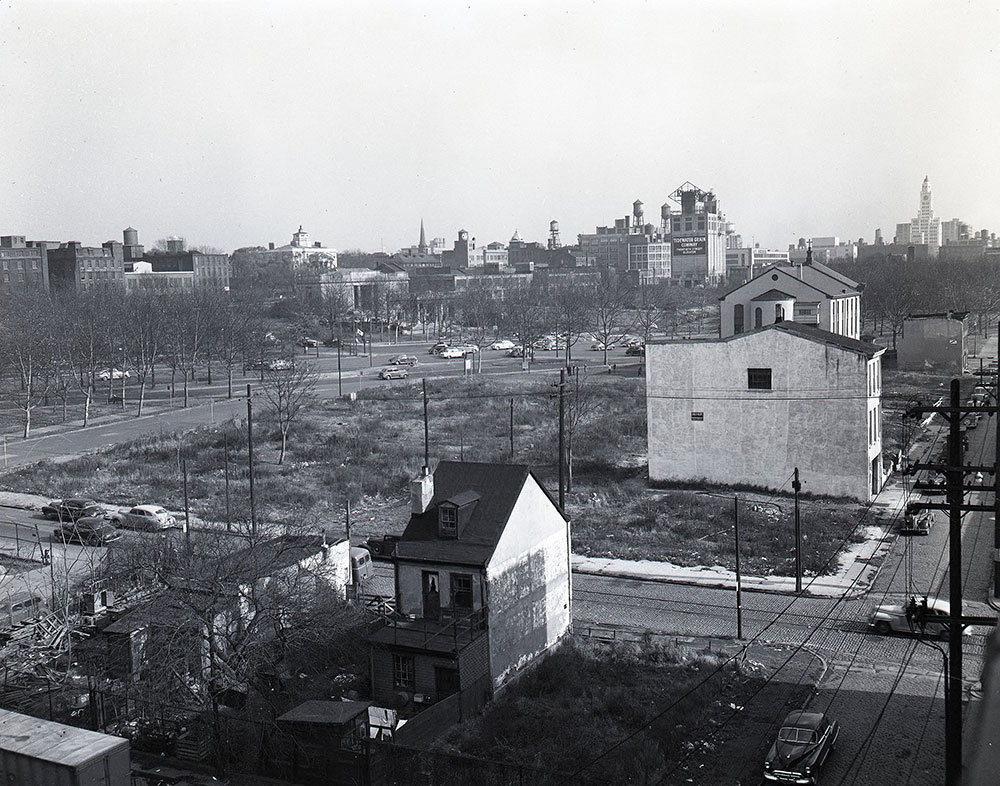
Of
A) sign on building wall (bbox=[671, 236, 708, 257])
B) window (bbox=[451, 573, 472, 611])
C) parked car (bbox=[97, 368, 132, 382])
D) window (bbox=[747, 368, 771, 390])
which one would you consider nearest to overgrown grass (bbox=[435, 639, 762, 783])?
window (bbox=[451, 573, 472, 611])

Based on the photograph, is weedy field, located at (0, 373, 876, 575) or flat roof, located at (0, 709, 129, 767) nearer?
flat roof, located at (0, 709, 129, 767)

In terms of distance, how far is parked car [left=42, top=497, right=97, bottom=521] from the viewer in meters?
32.7

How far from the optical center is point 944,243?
76062mm

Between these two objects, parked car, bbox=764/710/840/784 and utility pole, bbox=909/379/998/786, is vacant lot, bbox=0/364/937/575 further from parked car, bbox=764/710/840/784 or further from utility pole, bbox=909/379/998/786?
utility pole, bbox=909/379/998/786

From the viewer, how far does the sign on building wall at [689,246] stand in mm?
178500

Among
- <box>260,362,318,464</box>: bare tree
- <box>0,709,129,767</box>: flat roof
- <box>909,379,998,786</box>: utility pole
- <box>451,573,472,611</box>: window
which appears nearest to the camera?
<box>909,379,998,786</box>: utility pole

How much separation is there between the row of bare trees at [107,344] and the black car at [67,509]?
63.7ft

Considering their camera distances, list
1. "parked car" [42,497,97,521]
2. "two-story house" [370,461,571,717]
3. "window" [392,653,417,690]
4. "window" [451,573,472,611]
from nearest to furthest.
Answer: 1. "two-story house" [370,461,571,717]
2. "window" [392,653,417,690]
3. "window" [451,573,472,611]
4. "parked car" [42,497,97,521]

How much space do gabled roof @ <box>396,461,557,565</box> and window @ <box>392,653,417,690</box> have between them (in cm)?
212

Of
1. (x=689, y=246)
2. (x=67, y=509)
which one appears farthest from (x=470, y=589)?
(x=689, y=246)

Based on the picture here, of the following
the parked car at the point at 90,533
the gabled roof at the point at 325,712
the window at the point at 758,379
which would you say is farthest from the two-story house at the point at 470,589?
the window at the point at 758,379

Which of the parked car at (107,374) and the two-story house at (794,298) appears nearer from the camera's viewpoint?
the two-story house at (794,298)

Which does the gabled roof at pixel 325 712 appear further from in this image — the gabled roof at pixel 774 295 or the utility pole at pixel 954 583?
the gabled roof at pixel 774 295

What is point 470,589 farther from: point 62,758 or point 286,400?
point 286,400
